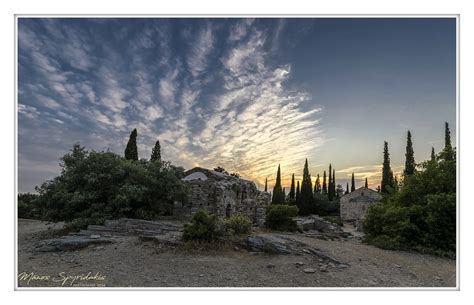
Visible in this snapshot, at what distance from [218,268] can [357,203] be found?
103 ft

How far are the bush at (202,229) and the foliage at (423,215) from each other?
262 inches

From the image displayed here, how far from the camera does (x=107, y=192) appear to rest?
13.3 metres

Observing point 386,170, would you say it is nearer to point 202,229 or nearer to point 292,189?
point 292,189

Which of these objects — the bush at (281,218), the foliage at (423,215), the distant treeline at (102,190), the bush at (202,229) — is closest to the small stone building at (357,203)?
the bush at (281,218)

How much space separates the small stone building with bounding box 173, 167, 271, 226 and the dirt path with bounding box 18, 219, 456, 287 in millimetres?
7217

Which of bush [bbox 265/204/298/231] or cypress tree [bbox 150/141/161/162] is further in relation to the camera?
cypress tree [bbox 150/141/161/162]

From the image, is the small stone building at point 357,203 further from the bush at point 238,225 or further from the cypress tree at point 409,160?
the bush at point 238,225

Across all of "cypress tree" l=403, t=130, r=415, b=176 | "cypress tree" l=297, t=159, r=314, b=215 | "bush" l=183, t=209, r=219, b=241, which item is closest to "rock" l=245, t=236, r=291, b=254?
"bush" l=183, t=209, r=219, b=241

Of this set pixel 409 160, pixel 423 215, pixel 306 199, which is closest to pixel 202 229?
pixel 423 215

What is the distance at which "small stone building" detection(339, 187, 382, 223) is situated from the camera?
33.4m

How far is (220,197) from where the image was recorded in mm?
17000

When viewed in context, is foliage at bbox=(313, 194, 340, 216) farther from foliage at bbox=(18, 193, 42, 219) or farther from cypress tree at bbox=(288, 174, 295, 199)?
foliage at bbox=(18, 193, 42, 219)

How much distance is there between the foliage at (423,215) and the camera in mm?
9914
